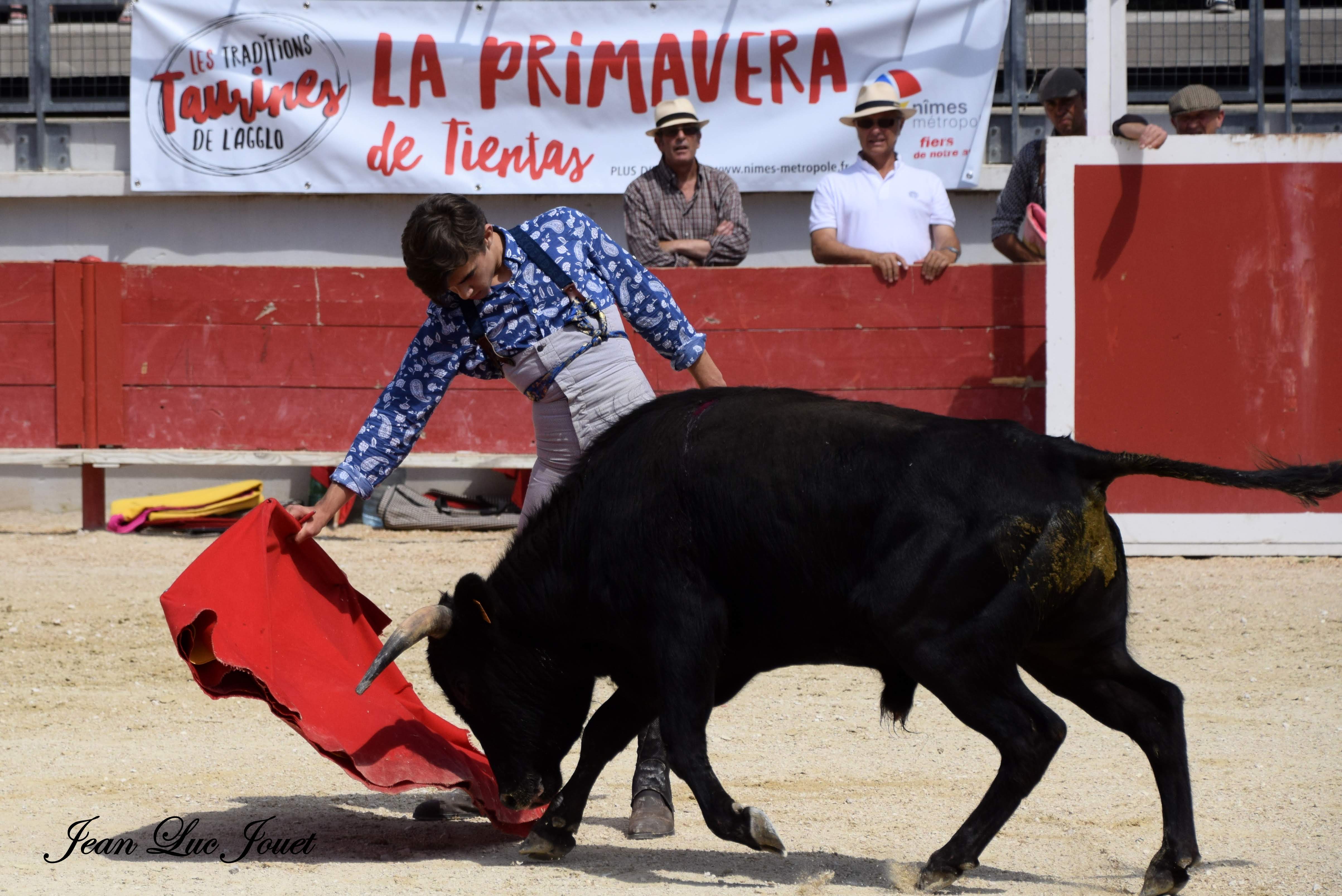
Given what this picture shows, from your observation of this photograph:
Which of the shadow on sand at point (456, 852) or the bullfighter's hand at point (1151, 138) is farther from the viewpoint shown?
the bullfighter's hand at point (1151, 138)

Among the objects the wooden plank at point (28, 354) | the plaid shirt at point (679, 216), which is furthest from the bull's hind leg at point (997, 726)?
the wooden plank at point (28, 354)

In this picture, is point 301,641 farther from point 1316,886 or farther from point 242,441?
point 242,441

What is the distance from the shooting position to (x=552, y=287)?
3484mm

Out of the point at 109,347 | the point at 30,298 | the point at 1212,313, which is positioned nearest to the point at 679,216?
the point at 1212,313

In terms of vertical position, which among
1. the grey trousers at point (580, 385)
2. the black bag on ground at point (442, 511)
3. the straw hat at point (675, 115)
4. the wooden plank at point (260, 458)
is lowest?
the black bag on ground at point (442, 511)

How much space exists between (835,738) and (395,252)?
203 inches

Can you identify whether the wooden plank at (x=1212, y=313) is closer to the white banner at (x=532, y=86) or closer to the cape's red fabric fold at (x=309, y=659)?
the white banner at (x=532, y=86)

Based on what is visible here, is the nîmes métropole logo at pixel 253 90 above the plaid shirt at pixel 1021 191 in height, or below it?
above

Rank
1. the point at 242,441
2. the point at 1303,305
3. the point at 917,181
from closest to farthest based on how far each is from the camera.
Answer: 1. the point at 1303,305
2. the point at 917,181
3. the point at 242,441

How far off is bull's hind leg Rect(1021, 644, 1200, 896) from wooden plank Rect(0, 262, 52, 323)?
20.4 ft

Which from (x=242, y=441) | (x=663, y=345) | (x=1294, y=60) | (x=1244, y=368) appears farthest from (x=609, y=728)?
(x=1294, y=60)

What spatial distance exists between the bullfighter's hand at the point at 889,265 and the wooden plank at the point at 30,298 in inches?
165

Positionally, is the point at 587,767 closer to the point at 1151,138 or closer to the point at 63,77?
the point at 1151,138

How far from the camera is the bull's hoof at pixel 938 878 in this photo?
9.73ft
